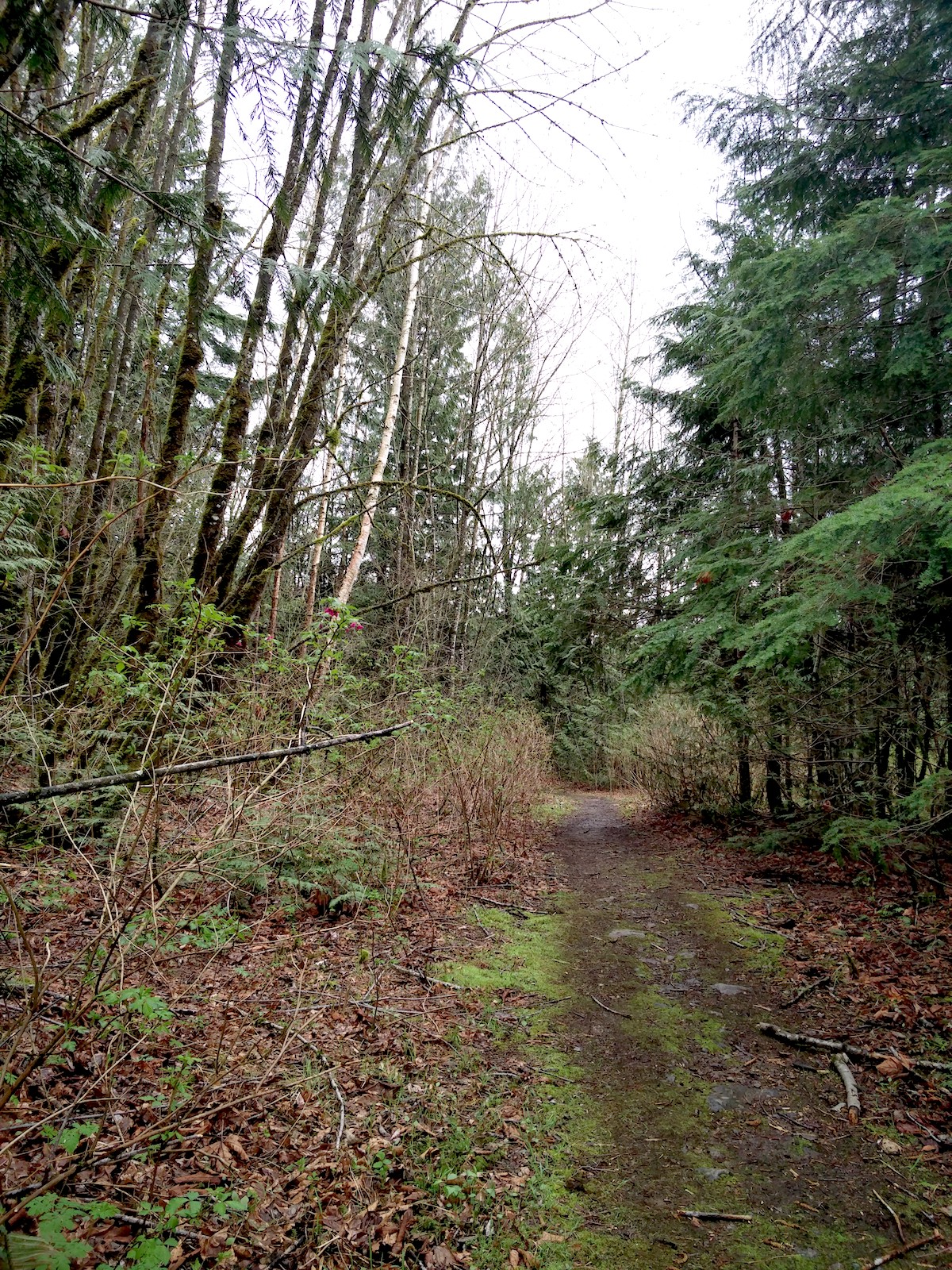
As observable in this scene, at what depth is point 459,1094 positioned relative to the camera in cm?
288

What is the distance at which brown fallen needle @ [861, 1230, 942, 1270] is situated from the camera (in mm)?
2057

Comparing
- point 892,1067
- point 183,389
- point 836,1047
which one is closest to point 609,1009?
point 836,1047

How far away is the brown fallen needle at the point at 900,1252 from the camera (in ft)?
6.75

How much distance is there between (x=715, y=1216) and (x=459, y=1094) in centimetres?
114

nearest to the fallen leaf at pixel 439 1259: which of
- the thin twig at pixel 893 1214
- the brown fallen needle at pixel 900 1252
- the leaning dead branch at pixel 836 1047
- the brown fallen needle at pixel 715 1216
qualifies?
the brown fallen needle at pixel 715 1216

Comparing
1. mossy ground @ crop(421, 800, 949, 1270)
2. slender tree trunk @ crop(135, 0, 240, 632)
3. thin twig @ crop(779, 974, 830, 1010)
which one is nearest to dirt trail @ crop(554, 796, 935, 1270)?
mossy ground @ crop(421, 800, 949, 1270)

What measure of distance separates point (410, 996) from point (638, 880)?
394cm

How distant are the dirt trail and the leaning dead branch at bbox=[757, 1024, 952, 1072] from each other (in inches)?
4.1

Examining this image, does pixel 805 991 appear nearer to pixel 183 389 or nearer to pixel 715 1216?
pixel 715 1216

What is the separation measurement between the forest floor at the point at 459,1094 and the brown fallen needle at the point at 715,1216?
0.05 feet

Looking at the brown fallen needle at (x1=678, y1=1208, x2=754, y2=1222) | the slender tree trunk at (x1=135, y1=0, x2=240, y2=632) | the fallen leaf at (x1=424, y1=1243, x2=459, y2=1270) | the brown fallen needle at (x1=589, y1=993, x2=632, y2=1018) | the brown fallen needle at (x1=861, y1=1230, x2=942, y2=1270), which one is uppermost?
the slender tree trunk at (x1=135, y1=0, x2=240, y2=632)

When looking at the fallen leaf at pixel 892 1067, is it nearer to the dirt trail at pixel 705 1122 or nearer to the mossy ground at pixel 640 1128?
the dirt trail at pixel 705 1122

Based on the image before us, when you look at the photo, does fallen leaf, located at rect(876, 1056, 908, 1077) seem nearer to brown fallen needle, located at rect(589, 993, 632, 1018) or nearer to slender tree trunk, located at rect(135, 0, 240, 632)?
brown fallen needle, located at rect(589, 993, 632, 1018)

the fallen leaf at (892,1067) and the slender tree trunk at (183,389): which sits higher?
the slender tree trunk at (183,389)
